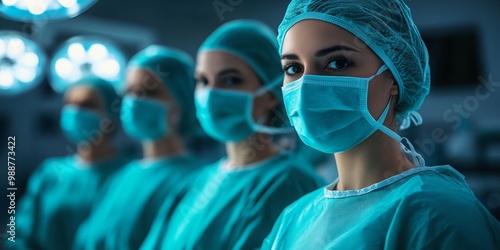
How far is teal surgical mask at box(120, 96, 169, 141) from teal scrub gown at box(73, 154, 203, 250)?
14 centimetres

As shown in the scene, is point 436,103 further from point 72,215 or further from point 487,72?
point 72,215

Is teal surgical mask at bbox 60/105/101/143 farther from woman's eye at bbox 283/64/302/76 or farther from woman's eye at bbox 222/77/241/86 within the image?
woman's eye at bbox 283/64/302/76

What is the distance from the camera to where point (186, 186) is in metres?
2.19

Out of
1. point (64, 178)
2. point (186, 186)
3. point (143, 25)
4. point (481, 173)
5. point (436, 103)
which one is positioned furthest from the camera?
point (143, 25)

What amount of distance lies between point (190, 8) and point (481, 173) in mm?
2589

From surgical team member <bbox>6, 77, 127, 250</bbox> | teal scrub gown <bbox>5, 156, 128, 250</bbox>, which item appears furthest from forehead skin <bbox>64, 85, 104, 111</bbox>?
teal scrub gown <bbox>5, 156, 128, 250</bbox>

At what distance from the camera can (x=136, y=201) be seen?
2359mm

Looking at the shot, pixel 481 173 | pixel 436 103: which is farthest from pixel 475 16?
pixel 481 173

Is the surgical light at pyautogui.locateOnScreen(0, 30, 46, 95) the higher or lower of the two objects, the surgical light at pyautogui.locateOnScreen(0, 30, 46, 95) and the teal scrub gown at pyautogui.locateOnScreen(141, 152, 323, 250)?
the higher

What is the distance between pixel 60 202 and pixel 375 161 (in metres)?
2.37

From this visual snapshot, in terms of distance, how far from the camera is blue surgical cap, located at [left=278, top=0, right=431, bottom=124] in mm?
1091

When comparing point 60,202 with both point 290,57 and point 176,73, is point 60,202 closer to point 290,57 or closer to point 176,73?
point 176,73

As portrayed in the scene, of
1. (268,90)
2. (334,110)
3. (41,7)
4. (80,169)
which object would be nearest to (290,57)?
(334,110)

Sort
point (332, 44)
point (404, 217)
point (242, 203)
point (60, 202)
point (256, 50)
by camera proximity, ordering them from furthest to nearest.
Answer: point (60, 202) < point (256, 50) < point (242, 203) < point (332, 44) < point (404, 217)
